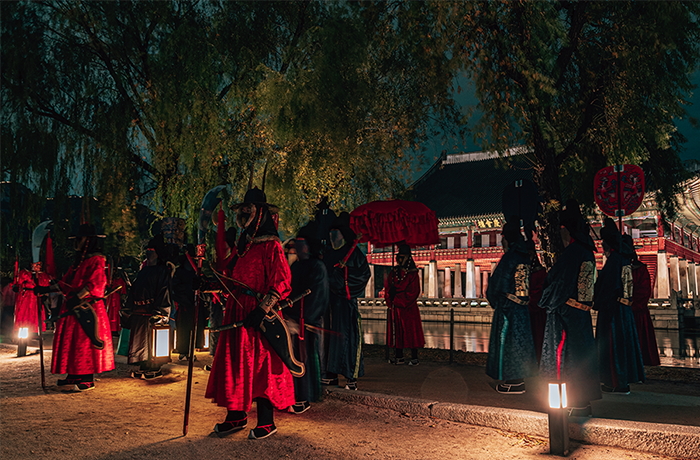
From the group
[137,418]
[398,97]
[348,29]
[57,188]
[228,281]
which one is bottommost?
[137,418]

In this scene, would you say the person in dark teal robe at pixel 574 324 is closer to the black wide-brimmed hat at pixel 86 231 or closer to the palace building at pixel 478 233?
the black wide-brimmed hat at pixel 86 231

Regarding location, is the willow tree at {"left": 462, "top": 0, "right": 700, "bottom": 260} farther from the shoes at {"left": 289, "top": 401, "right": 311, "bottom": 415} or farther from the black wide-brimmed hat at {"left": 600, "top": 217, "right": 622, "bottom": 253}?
the shoes at {"left": 289, "top": 401, "right": 311, "bottom": 415}

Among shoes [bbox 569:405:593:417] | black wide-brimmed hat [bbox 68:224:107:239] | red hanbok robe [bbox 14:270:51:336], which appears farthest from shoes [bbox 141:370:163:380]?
shoes [bbox 569:405:593:417]

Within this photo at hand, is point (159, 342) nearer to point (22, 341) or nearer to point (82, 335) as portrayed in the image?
point (82, 335)

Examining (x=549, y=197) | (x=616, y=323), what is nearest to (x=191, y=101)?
(x=549, y=197)

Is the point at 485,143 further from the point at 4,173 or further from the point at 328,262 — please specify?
the point at 4,173

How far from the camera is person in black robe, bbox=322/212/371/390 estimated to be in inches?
248

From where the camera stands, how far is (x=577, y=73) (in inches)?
383

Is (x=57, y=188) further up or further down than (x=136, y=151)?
further down

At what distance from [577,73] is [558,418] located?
25.2 feet

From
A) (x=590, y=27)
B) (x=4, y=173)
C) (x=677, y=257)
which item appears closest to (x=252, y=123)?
(x=4, y=173)

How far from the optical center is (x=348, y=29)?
10680mm

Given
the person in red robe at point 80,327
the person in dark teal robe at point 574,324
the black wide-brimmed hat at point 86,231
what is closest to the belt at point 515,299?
the person in dark teal robe at point 574,324

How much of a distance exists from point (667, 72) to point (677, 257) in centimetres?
2374
